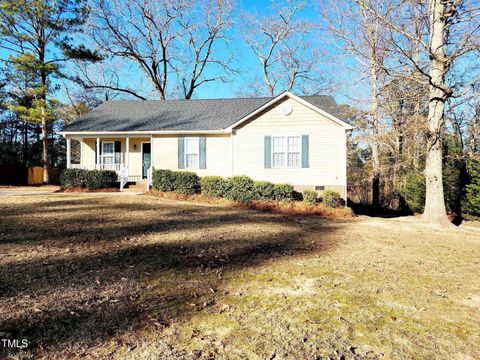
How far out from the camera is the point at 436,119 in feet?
34.8

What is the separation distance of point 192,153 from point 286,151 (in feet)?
16.1

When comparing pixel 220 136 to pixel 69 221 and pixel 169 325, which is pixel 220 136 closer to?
pixel 69 221

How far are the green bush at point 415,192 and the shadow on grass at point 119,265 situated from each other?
9.26 metres

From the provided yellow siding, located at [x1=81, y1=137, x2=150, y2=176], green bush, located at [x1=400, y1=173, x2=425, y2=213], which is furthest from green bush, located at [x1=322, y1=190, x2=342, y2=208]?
yellow siding, located at [x1=81, y1=137, x2=150, y2=176]

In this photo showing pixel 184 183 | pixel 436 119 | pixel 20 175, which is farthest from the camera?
pixel 20 175

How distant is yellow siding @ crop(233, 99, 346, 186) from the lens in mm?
14156

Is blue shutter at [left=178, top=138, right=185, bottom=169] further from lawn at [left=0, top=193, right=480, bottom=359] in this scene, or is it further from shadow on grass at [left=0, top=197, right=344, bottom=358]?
lawn at [left=0, top=193, right=480, bottom=359]

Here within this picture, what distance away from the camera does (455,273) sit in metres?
5.12

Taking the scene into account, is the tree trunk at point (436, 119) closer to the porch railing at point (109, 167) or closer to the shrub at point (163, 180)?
the shrub at point (163, 180)

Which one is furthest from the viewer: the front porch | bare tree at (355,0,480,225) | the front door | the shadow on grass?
the front door

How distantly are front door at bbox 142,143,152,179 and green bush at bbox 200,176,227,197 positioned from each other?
15.8ft

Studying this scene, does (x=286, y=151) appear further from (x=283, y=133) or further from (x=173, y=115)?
(x=173, y=115)

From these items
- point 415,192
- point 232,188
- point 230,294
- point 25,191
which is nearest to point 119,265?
point 230,294

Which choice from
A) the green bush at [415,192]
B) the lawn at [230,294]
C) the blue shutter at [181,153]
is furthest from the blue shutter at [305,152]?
the lawn at [230,294]
